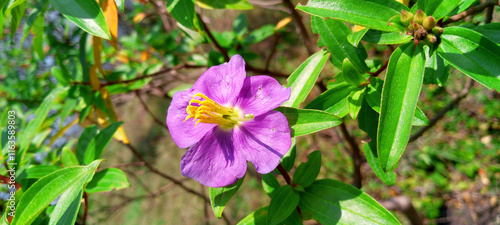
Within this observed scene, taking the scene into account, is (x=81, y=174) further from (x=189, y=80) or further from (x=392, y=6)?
(x=189, y=80)

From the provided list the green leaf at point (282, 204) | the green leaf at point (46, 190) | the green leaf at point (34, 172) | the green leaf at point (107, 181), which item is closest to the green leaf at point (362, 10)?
the green leaf at point (282, 204)

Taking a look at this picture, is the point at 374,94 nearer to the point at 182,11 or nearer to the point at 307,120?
the point at 307,120

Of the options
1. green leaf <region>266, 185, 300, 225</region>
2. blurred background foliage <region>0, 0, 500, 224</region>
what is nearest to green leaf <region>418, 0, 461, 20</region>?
green leaf <region>266, 185, 300, 225</region>

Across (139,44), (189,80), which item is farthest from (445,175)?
(139,44)

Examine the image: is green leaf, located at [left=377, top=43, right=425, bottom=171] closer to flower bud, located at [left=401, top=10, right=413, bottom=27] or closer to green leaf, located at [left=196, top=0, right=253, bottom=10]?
flower bud, located at [left=401, top=10, right=413, bottom=27]

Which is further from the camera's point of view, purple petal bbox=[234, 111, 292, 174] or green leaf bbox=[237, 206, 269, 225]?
green leaf bbox=[237, 206, 269, 225]

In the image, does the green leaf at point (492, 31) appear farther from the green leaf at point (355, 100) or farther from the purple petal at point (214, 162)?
the purple petal at point (214, 162)
